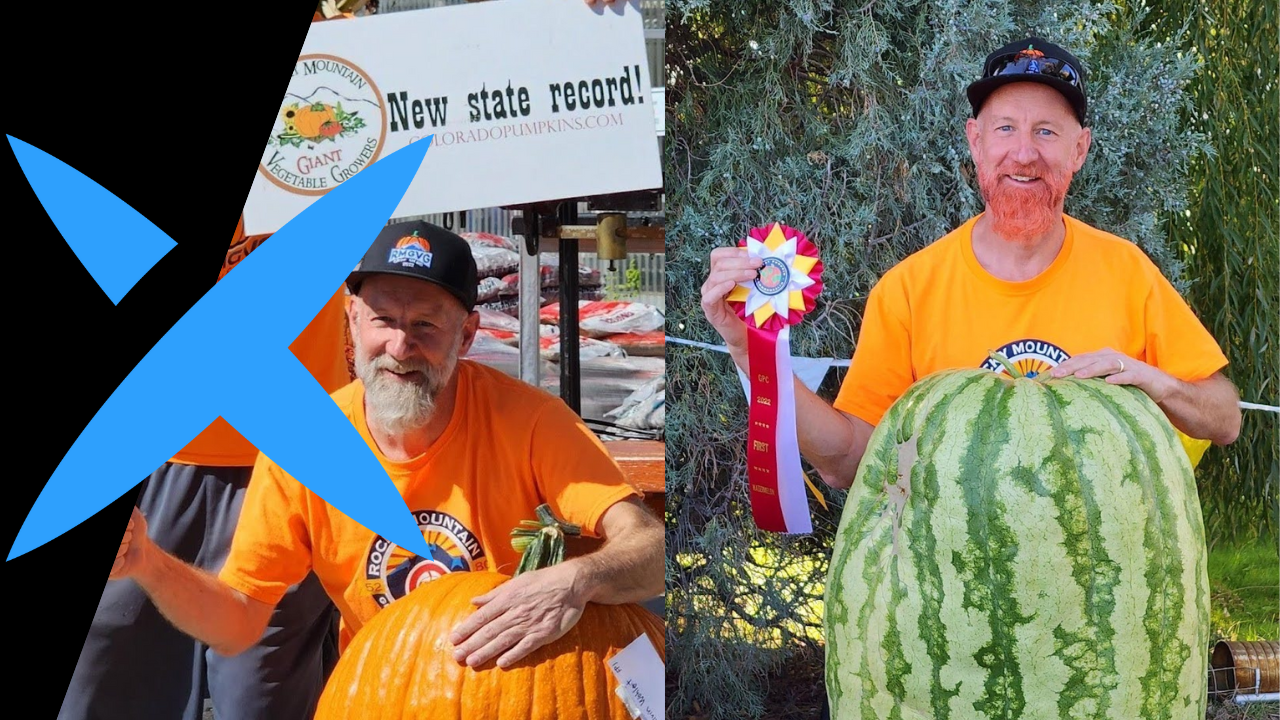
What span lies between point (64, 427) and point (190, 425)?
0.29m


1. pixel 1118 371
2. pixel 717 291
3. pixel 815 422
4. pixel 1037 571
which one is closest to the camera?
pixel 1037 571

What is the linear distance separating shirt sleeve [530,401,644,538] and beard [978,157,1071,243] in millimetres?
956

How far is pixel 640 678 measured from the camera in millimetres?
2361

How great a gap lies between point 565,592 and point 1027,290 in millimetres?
1113

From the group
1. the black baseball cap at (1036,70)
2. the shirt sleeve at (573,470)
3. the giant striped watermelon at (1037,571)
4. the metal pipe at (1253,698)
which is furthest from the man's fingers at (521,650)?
the metal pipe at (1253,698)

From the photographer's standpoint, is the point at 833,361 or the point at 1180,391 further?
the point at 833,361

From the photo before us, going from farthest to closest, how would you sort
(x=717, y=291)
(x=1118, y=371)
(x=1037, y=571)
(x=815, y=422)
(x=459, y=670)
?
(x=815, y=422) < (x=717, y=291) < (x=459, y=670) < (x=1118, y=371) < (x=1037, y=571)

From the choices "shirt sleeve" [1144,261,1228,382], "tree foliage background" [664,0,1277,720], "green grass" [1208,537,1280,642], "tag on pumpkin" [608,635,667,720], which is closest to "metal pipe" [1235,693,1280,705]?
"green grass" [1208,537,1280,642]

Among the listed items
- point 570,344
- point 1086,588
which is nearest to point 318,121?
point 570,344

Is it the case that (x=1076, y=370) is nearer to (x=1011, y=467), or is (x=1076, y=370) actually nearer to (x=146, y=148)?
(x=1011, y=467)

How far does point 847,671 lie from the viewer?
6.12 feet

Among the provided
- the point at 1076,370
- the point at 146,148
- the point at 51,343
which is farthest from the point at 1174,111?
the point at 51,343

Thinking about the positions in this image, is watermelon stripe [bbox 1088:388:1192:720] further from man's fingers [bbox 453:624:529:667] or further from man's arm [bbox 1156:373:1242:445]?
man's fingers [bbox 453:624:529:667]

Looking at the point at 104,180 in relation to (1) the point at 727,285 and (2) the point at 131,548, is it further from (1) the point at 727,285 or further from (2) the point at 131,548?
(1) the point at 727,285
